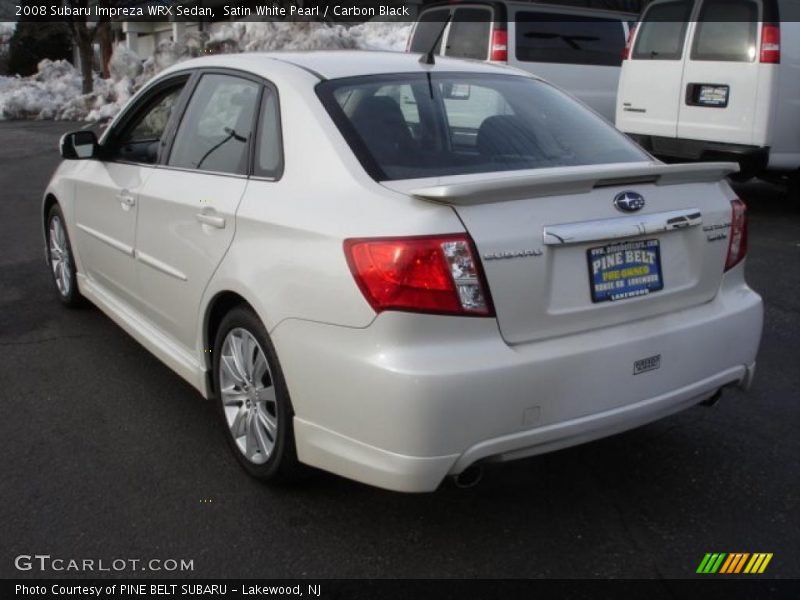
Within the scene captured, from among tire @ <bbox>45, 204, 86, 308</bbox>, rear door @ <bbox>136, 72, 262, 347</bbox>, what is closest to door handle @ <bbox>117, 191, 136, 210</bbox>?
rear door @ <bbox>136, 72, 262, 347</bbox>

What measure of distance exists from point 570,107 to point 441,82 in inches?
24.2

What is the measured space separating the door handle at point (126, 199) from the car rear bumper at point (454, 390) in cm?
154

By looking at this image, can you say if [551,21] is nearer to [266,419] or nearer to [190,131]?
[190,131]

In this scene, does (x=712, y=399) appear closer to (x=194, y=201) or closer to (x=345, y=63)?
(x=345, y=63)

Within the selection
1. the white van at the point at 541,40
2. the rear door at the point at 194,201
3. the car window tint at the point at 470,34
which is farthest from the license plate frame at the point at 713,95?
the rear door at the point at 194,201

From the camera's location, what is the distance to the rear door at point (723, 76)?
787 cm

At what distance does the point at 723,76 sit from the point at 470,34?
10.6 feet

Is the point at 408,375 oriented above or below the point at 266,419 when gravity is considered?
above

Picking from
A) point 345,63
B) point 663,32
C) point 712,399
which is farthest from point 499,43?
point 712,399

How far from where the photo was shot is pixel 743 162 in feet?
26.2

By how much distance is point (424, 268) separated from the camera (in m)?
2.61

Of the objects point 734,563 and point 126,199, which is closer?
point 734,563

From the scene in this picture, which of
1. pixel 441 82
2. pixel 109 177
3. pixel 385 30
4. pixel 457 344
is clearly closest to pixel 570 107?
pixel 441 82

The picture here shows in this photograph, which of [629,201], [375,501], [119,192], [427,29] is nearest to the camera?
[629,201]
